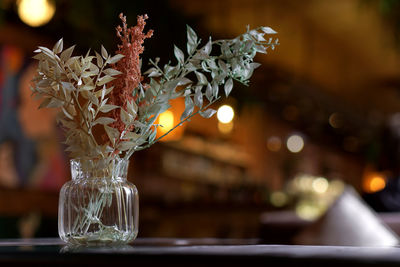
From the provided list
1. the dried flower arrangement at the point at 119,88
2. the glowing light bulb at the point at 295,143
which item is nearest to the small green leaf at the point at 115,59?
the dried flower arrangement at the point at 119,88

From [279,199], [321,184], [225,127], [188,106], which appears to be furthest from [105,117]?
[321,184]

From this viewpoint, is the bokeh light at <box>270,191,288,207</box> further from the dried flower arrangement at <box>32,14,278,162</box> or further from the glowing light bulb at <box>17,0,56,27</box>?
the dried flower arrangement at <box>32,14,278,162</box>

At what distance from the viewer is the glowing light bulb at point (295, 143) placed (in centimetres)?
1205

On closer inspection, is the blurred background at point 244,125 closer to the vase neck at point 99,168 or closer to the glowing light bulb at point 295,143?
the glowing light bulb at point 295,143

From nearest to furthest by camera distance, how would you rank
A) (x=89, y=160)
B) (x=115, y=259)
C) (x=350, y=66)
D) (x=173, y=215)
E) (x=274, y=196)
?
(x=115, y=259) → (x=89, y=160) → (x=173, y=215) → (x=274, y=196) → (x=350, y=66)

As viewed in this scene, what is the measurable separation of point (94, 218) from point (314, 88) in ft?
32.5

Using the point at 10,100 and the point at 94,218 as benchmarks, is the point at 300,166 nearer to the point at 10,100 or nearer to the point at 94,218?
the point at 10,100

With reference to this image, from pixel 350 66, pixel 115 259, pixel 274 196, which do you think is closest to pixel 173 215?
pixel 274 196

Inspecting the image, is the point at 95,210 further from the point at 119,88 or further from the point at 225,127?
the point at 225,127

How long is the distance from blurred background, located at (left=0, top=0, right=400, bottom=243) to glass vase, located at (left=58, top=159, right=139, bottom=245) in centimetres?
227

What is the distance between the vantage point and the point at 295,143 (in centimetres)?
1227

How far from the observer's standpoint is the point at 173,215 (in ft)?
23.5

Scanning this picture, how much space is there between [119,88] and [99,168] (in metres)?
0.20

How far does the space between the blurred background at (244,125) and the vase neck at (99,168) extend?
226 centimetres
